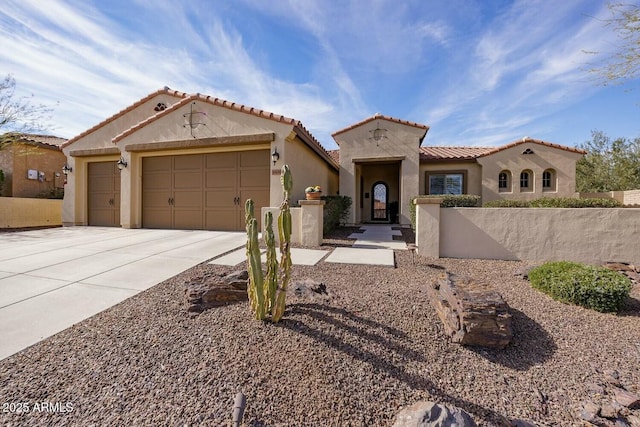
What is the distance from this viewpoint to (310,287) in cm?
377

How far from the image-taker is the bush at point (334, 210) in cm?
902

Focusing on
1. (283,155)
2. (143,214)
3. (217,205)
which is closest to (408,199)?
(283,155)

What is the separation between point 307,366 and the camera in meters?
2.30

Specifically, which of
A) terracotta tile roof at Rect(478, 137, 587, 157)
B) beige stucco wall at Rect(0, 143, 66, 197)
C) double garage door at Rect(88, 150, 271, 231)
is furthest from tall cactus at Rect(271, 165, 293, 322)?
beige stucco wall at Rect(0, 143, 66, 197)

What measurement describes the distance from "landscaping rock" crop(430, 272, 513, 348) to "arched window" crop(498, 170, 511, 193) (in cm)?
1180

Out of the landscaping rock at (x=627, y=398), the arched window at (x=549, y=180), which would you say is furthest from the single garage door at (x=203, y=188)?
the arched window at (x=549, y=180)

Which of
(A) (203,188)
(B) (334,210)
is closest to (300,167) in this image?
(B) (334,210)

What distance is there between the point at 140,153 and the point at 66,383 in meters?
10.1

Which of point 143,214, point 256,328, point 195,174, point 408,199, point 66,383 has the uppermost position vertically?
point 195,174

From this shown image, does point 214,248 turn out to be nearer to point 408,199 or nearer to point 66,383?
point 66,383

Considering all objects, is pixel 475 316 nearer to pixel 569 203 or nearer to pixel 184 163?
pixel 569 203

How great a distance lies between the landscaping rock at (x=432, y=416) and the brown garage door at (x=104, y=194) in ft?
41.9

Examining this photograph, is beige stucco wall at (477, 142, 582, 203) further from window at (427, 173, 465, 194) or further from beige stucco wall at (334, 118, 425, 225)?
beige stucco wall at (334, 118, 425, 225)

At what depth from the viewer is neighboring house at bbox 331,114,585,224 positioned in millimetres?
12109
